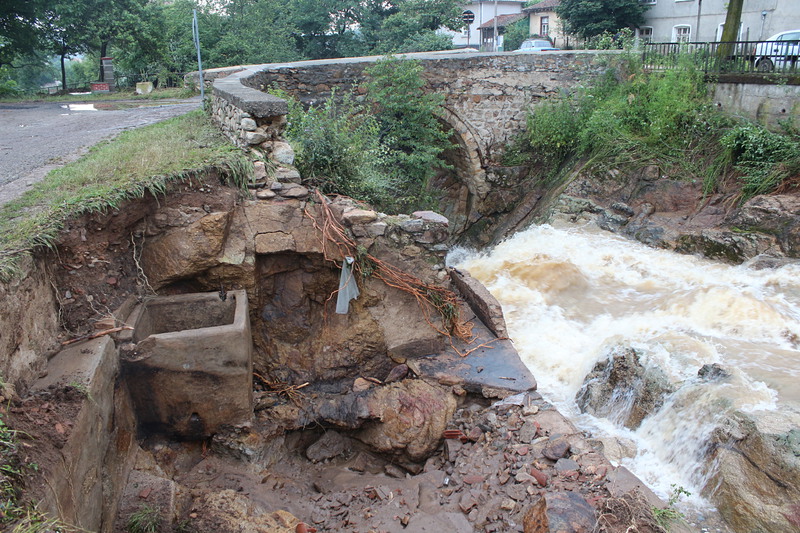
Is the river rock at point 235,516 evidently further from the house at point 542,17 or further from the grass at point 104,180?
the house at point 542,17

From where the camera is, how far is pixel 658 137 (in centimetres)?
1002

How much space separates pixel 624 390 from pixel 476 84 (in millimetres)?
7990

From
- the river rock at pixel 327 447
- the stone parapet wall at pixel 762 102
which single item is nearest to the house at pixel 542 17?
the stone parapet wall at pixel 762 102

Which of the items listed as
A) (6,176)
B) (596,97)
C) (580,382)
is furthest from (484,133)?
(6,176)

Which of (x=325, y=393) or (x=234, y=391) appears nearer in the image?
(x=234, y=391)

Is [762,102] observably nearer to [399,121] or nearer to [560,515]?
[399,121]

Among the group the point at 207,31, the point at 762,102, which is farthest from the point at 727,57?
the point at 207,31

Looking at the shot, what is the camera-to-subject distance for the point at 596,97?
1142 cm

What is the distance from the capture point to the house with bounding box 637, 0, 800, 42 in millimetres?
15750

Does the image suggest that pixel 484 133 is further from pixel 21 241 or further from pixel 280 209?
pixel 21 241

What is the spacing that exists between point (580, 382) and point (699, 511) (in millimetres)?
1893

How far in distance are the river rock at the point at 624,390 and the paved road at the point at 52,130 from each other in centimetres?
536

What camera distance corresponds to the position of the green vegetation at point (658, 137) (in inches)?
338

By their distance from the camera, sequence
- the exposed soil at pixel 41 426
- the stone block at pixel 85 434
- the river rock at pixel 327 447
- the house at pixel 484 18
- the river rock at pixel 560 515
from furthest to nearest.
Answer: the house at pixel 484 18
the river rock at pixel 327 447
the river rock at pixel 560 515
the stone block at pixel 85 434
the exposed soil at pixel 41 426
